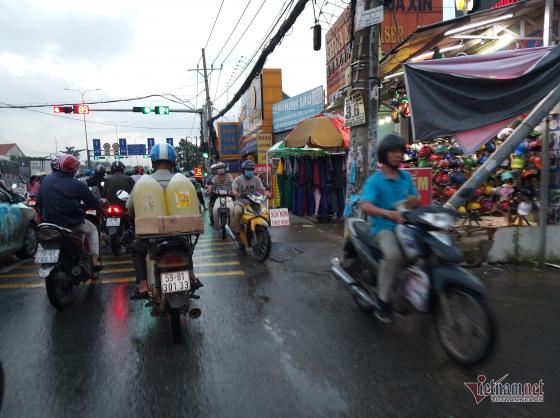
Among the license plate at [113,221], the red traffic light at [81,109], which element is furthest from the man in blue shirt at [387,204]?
the red traffic light at [81,109]

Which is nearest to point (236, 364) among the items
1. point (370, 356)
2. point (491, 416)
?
point (370, 356)

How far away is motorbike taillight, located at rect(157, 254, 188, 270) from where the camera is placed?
12.8ft

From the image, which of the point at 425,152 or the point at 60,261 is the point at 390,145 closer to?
the point at 60,261

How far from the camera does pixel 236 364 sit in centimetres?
345

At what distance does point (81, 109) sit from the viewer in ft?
68.8

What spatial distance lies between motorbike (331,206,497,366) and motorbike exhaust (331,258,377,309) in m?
0.37

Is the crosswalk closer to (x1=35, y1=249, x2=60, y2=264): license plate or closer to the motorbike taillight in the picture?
(x1=35, y1=249, x2=60, y2=264): license plate

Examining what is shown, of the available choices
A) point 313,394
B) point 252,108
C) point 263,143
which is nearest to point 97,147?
point 252,108

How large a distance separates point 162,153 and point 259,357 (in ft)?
7.36

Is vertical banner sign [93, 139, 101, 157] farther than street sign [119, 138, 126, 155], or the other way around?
street sign [119, 138, 126, 155]

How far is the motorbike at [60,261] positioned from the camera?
15.5 feet

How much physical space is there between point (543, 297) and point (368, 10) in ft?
14.8

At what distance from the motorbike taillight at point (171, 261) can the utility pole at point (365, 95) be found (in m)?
3.76

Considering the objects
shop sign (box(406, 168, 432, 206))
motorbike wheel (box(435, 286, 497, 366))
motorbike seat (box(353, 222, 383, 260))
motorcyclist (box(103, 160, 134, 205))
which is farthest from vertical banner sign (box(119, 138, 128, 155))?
motorbike wheel (box(435, 286, 497, 366))
